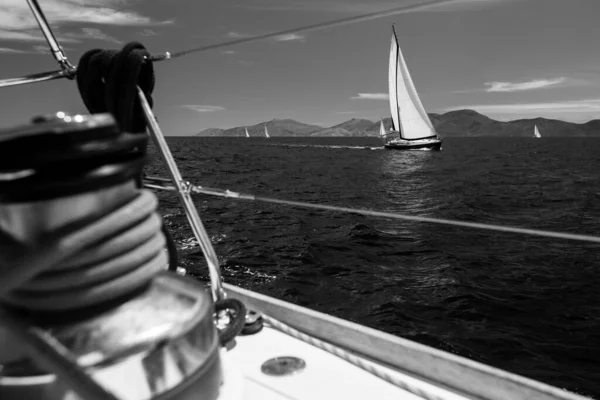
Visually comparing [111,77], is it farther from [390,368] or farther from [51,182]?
[390,368]

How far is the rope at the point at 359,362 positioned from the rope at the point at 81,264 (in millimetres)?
1079

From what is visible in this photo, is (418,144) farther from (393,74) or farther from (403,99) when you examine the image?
(393,74)

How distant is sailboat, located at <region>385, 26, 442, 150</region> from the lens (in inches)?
2144

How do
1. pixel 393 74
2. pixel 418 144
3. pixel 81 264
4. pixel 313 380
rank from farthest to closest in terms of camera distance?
1. pixel 418 144
2. pixel 393 74
3. pixel 313 380
4. pixel 81 264

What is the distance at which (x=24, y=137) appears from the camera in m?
0.74

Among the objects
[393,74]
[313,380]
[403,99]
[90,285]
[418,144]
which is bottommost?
[418,144]

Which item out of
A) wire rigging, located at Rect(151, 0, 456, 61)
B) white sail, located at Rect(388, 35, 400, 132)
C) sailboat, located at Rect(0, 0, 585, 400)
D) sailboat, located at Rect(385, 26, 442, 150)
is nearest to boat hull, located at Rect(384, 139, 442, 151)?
sailboat, located at Rect(385, 26, 442, 150)

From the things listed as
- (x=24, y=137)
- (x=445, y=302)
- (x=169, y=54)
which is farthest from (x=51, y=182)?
(x=445, y=302)

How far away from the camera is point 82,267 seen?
778 millimetres

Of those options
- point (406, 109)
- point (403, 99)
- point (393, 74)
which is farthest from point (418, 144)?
point (393, 74)

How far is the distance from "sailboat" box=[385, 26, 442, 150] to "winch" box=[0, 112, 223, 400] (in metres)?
56.3

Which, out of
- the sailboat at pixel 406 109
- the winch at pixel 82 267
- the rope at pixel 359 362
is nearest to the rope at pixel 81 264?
the winch at pixel 82 267

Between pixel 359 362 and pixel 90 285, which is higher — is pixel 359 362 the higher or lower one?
the lower one

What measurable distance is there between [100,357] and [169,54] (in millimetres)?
1283
